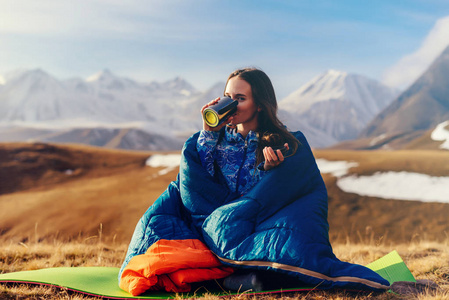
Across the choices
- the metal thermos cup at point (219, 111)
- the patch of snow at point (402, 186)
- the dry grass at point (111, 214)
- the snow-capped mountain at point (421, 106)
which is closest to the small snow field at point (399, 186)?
the patch of snow at point (402, 186)

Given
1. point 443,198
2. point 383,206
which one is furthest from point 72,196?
point 443,198

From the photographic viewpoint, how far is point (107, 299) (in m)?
2.44

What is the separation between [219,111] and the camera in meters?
2.60

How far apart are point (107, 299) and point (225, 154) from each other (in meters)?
1.29

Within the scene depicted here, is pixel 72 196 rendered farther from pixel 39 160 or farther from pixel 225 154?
pixel 225 154

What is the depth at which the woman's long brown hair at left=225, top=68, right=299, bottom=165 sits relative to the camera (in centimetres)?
285

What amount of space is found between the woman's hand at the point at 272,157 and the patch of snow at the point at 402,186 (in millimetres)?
10405

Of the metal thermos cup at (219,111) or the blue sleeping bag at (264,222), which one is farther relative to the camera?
the metal thermos cup at (219,111)

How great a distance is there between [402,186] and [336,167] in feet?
9.61

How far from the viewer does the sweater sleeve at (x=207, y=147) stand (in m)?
2.85

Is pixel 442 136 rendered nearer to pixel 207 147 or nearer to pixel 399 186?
pixel 399 186

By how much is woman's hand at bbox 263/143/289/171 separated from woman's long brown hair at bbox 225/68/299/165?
165 mm

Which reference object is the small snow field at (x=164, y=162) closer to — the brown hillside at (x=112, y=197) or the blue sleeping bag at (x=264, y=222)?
the brown hillside at (x=112, y=197)

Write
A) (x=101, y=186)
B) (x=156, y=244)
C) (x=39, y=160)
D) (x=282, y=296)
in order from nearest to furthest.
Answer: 1. (x=282, y=296)
2. (x=156, y=244)
3. (x=101, y=186)
4. (x=39, y=160)
